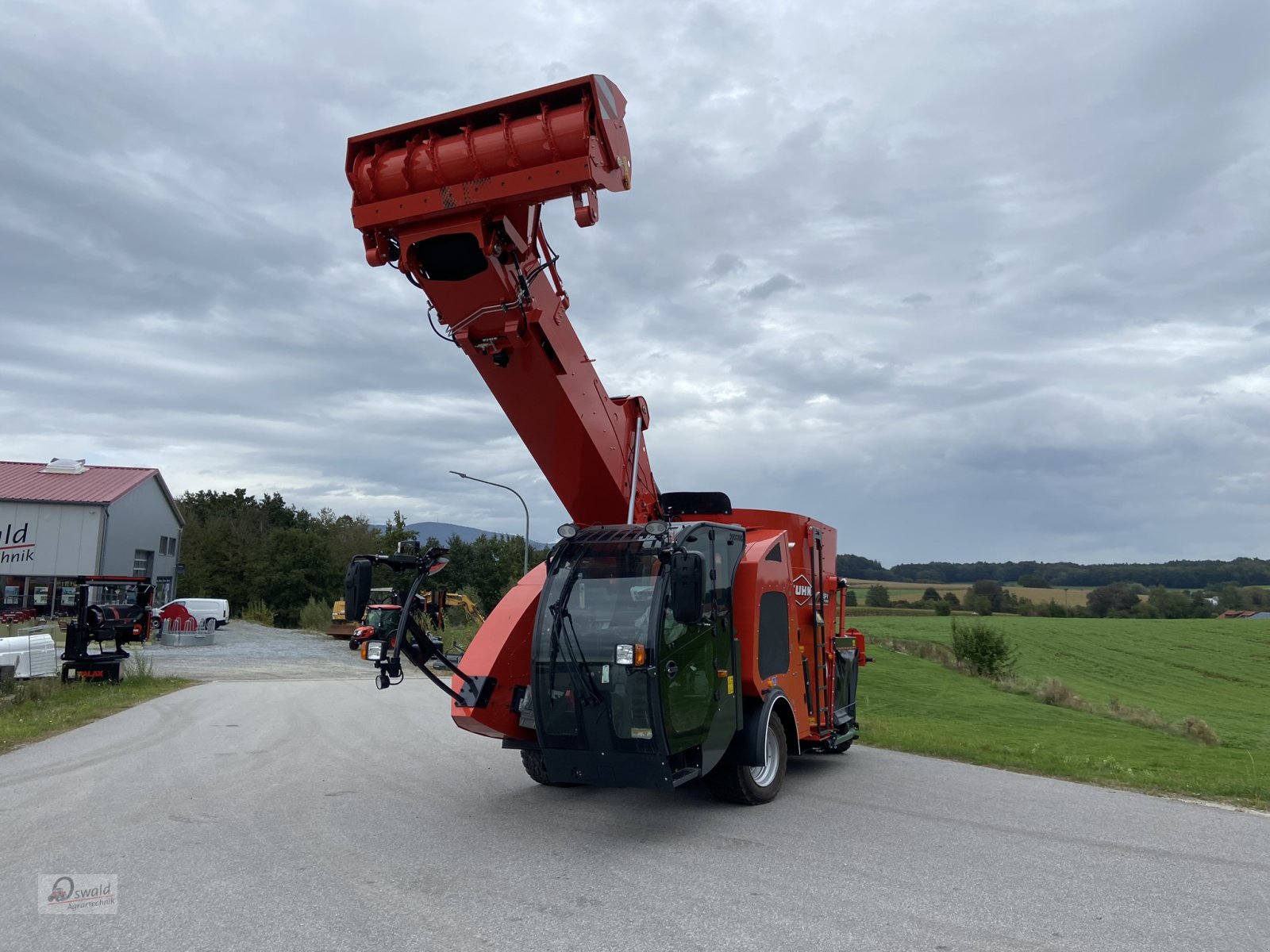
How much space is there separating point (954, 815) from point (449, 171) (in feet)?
21.0

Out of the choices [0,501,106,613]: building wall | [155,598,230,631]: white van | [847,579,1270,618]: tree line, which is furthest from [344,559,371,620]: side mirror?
[847,579,1270,618]: tree line

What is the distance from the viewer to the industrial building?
139ft

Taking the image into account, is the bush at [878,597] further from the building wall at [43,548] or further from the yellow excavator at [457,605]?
the building wall at [43,548]

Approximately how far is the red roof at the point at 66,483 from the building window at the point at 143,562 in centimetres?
401

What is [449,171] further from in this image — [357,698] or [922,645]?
[922,645]

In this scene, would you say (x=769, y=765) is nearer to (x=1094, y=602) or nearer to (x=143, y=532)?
(x=143, y=532)

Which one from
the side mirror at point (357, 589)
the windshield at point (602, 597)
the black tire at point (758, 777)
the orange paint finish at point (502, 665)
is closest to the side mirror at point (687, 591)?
the windshield at point (602, 597)

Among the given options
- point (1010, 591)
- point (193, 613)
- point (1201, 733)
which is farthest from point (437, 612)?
point (1010, 591)

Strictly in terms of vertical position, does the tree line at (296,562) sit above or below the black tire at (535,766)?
above

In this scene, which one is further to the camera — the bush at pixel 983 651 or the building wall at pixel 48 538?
the building wall at pixel 48 538

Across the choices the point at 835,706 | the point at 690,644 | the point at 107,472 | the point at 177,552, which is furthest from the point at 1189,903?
the point at 177,552

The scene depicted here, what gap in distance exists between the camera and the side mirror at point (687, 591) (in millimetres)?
6453

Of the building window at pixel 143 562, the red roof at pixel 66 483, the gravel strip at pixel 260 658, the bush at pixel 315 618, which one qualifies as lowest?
the gravel strip at pixel 260 658

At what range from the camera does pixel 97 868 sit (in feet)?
19.1
